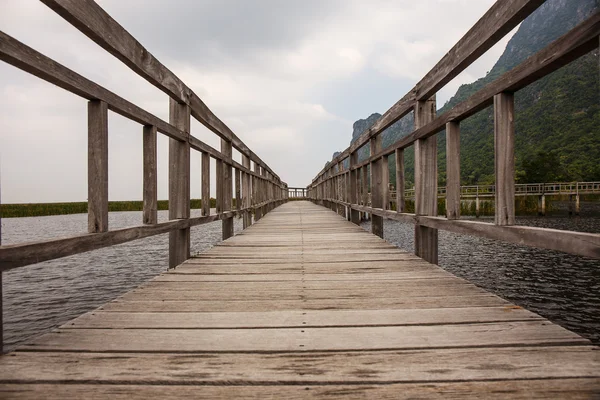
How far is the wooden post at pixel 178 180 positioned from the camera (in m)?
3.10

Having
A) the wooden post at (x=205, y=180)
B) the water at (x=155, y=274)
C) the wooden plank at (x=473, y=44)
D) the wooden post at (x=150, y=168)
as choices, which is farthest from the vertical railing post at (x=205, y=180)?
the water at (x=155, y=274)

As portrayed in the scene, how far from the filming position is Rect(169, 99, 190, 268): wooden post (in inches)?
122

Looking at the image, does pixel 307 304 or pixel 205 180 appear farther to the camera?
pixel 205 180

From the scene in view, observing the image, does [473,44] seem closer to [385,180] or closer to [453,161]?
[453,161]

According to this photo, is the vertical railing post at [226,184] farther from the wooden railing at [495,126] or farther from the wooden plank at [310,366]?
the wooden plank at [310,366]

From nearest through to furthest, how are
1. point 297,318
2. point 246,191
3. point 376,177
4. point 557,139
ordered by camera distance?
point 297,318 → point 376,177 → point 246,191 → point 557,139

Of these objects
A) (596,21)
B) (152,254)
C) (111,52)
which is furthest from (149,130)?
(152,254)

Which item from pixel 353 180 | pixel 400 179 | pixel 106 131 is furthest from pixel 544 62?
pixel 353 180

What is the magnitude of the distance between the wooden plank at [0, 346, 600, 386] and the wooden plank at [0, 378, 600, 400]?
0.09 ft

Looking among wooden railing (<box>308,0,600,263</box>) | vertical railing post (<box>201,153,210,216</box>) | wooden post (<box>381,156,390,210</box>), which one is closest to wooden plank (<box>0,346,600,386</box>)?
wooden railing (<box>308,0,600,263</box>)

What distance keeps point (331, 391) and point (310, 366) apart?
159 mm

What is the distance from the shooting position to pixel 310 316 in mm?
1694

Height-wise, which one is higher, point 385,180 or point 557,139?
point 557,139

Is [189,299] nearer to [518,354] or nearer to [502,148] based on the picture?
[518,354]
